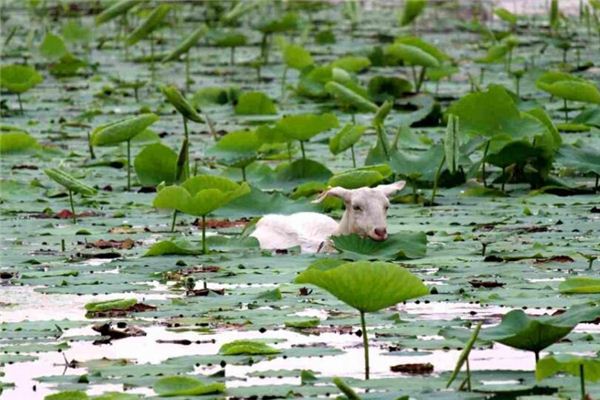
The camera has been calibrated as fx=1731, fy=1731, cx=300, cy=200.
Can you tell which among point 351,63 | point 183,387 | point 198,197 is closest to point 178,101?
point 198,197

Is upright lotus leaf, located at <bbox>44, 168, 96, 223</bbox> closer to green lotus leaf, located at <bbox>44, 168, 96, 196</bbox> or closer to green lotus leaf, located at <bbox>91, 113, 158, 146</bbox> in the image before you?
green lotus leaf, located at <bbox>44, 168, 96, 196</bbox>

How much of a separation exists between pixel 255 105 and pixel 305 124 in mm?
2877

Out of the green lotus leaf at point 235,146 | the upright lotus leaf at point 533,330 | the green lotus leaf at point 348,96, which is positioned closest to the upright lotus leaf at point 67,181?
the green lotus leaf at point 235,146

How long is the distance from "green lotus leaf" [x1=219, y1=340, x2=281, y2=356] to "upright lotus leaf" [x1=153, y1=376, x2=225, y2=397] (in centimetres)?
39

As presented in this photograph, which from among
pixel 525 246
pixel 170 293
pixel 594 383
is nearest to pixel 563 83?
pixel 525 246

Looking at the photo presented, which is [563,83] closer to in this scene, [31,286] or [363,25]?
[31,286]

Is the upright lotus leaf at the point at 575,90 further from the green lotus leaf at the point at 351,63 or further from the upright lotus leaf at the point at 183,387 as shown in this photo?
the upright lotus leaf at the point at 183,387

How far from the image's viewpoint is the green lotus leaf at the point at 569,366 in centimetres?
367

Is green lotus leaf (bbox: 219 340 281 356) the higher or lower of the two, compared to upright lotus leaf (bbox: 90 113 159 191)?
higher

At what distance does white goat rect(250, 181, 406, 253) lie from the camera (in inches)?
244

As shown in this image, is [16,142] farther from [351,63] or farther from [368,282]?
[368,282]

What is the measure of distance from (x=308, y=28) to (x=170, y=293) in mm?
10948

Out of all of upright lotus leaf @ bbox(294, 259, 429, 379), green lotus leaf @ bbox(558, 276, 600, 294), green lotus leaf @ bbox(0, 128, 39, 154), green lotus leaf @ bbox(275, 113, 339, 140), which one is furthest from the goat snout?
green lotus leaf @ bbox(0, 128, 39, 154)

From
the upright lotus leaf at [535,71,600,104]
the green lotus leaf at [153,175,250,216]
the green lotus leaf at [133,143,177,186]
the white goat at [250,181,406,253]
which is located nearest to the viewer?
the green lotus leaf at [153,175,250,216]
